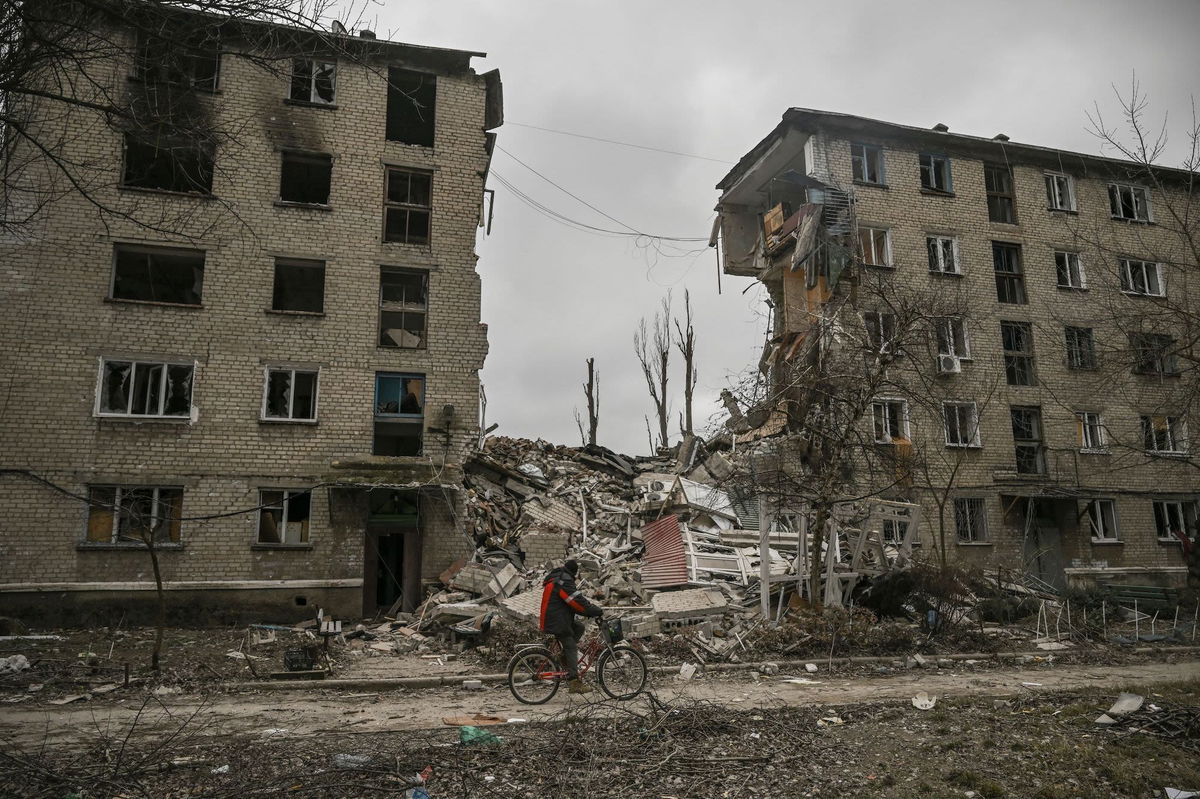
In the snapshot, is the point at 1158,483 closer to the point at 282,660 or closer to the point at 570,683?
the point at 570,683

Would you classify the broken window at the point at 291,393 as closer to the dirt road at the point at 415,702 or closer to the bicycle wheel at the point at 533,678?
the dirt road at the point at 415,702

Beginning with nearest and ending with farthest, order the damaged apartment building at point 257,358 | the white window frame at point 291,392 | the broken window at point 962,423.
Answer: the damaged apartment building at point 257,358
the white window frame at point 291,392
the broken window at point 962,423

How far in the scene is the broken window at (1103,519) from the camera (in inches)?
869

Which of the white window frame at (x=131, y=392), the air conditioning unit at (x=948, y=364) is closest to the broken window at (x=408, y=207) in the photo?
the white window frame at (x=131, y=392)

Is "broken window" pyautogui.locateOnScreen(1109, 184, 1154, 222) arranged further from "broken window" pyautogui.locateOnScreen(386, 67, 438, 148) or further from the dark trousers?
the dark trousers

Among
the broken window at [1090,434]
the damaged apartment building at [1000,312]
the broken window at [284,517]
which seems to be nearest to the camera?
the broken window at [284,517]

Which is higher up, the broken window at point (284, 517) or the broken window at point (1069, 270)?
the broken window at point (1069, 270)

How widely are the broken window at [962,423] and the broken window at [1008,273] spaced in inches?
156

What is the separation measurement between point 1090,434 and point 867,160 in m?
11.0

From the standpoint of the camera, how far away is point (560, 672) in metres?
9.43

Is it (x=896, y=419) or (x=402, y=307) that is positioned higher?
(x=402, y=307)

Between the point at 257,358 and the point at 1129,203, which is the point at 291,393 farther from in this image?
the point at 1129,203

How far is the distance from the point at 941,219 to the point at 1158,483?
1058 cm

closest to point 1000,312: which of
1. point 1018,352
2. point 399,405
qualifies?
point 1018,352
